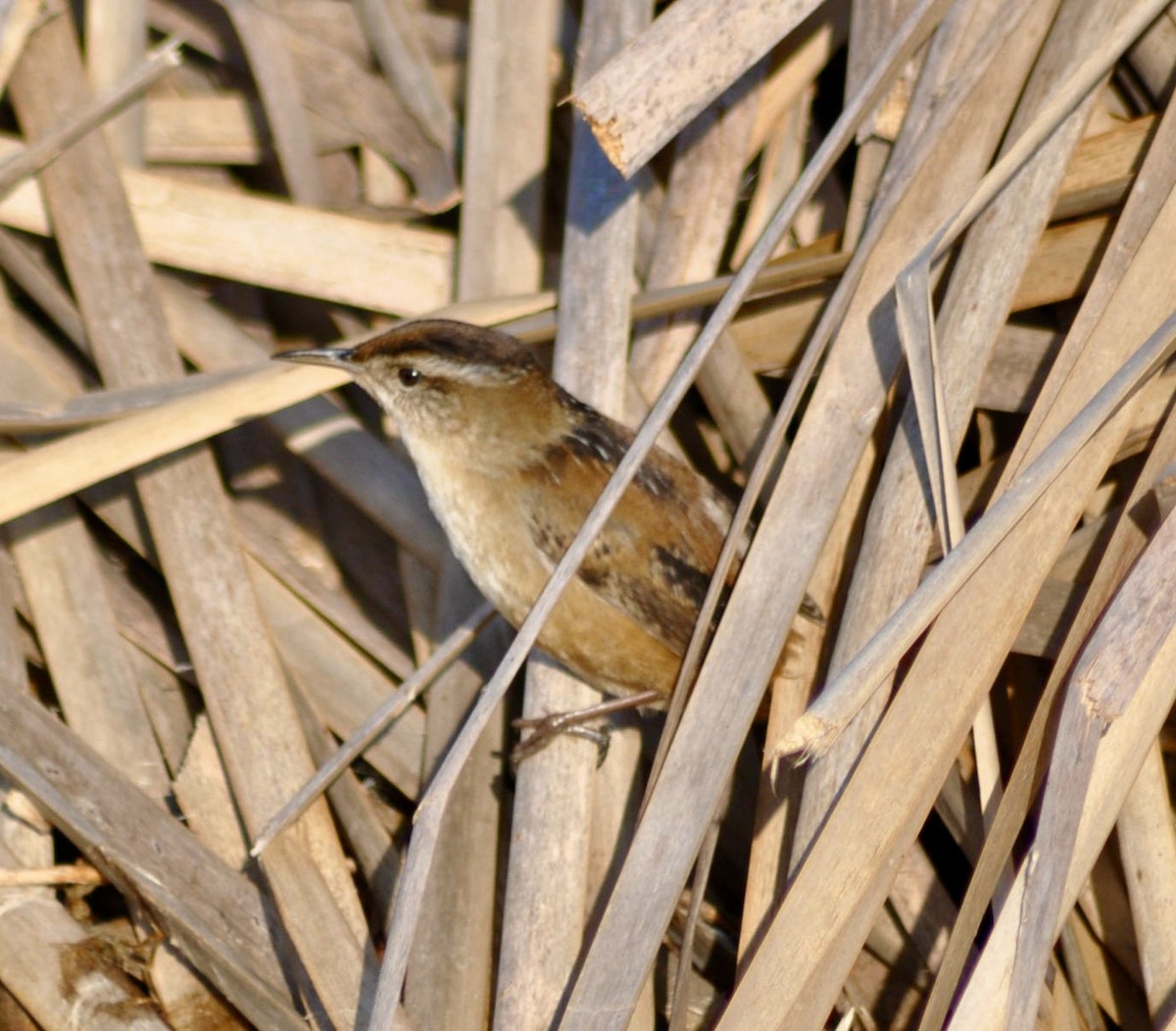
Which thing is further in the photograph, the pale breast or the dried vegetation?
the pale breast

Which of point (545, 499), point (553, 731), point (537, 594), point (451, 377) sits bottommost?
point (553, 731)

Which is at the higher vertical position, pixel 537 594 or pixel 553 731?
pixel 537 594

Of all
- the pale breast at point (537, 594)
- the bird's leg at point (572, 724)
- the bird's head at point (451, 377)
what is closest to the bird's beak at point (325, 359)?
the bird's head at point (451, 377)

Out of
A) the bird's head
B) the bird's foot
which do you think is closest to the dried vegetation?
the bird's foot

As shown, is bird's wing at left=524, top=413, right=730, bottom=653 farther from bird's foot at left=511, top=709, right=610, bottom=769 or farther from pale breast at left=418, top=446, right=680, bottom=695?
bird's foot at left=511, top=709, right=610, bottom=769

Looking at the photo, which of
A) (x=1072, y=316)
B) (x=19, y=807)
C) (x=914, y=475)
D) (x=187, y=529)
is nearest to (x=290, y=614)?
(x=187, y=529)

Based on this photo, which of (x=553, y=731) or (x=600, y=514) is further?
(x=553, y=731)

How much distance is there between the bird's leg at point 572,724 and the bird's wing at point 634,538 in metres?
0.15

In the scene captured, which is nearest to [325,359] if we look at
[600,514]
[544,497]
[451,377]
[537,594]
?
[451,377]

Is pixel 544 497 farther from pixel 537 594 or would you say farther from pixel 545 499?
pixel 537 594

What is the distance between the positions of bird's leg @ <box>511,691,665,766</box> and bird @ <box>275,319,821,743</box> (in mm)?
12

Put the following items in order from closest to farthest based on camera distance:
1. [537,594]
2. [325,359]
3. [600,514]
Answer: [600,514]
[537,594]
[325,359]

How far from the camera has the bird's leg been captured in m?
2.60

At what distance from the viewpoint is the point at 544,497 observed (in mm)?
2654
